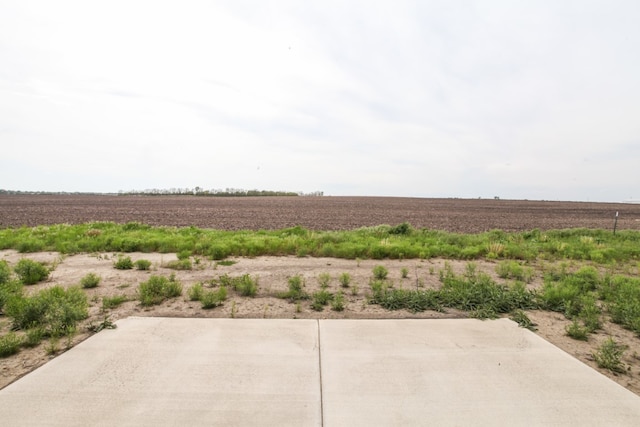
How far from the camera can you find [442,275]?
741cm

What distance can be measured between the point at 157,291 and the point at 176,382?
3126mm

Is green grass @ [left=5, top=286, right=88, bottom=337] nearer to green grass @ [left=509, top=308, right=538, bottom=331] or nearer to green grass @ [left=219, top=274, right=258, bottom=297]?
green grass @ [left=219, top=274, right=258, bottom=297]

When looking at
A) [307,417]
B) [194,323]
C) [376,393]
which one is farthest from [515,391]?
[194,323]

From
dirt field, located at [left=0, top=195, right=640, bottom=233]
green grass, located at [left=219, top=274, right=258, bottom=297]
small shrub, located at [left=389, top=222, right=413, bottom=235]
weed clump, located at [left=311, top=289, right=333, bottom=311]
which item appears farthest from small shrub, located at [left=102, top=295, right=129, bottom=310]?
dirt field, located at [left=0, top=195, right=640, bottom=233]

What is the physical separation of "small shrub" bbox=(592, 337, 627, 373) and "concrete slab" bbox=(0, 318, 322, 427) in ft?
10.7

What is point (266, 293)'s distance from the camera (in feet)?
20.4

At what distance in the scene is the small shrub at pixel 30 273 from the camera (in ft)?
22.0

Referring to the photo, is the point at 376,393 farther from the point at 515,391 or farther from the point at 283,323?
the point at 283,323

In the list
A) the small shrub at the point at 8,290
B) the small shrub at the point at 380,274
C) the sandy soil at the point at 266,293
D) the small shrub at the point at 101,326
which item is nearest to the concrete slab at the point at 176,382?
the small shrub at the point at 101,326

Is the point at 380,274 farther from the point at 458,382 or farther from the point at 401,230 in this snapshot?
the point at 401,230

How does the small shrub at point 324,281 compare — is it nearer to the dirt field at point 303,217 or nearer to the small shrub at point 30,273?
the small shrub at point 30,273

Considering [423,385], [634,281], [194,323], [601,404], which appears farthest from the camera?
[634,281]

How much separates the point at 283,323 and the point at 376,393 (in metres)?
1.94

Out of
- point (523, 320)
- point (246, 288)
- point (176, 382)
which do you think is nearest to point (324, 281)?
point (246, 288)
